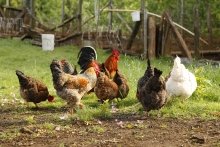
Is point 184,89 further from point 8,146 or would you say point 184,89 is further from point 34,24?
point 34,24

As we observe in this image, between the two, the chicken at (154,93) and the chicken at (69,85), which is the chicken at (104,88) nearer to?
the chicken at (69,85)

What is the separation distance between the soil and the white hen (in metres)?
0.84

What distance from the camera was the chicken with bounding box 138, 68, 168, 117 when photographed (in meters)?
6.91

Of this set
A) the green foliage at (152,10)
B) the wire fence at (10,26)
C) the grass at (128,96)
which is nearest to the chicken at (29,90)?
the grass at (128,96)

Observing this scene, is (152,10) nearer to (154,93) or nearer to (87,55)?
(87,55)

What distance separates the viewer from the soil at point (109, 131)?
5574 mm

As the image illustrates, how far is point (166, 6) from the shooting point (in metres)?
26.3

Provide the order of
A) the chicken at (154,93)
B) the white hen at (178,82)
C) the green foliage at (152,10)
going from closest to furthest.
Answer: the chicken at (154,93) < the white hen at (178,82) < the green foliage at (152,10)

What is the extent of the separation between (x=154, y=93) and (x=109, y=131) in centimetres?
124

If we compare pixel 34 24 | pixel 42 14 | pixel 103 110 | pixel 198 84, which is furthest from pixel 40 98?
pixel 42 14

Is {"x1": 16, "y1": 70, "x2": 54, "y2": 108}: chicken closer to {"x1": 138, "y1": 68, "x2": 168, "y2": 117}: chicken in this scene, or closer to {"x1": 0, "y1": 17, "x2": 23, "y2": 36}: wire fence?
{"x1": 138, "y1": 68, "x2": 168, "y2": 117}: chicken

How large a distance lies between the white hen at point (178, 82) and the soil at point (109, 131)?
841 millimetres

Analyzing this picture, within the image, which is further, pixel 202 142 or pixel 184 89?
pixel 184 89

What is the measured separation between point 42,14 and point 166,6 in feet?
40.0
